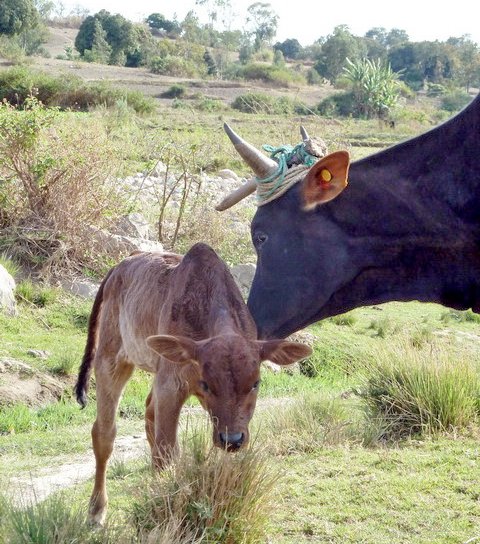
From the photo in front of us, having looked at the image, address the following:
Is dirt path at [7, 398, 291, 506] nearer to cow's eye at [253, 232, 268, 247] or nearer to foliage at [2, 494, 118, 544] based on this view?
foliage at [2, 494, 118, 544]

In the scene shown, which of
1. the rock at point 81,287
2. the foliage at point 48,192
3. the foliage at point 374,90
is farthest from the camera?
the foliage at point 374,90

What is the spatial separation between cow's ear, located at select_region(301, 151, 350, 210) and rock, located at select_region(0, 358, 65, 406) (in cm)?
592

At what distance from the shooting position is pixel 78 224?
45.3 feet

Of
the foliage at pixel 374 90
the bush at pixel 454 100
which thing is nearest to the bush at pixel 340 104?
the foliage at pixel 374 90

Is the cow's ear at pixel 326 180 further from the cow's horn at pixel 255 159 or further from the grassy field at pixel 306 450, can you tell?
the grassy field at pixel 306 450

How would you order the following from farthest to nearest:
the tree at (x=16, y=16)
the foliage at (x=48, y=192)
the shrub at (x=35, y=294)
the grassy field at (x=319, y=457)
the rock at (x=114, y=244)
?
the tree at (x=16, y=16)
the rock at (x=114, y=244)
the foliage at (x=48, y=192)
the shrub at (x=35, y=294)
the grassy field at (x=319, y=457)

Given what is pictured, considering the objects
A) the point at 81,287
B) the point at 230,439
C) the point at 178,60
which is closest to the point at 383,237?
the point at 230,439

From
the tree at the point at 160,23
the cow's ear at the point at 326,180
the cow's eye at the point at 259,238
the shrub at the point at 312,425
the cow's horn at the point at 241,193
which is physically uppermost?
the tree at the point at 160,23

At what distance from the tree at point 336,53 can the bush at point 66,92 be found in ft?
141

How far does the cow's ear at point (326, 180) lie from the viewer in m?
4.45

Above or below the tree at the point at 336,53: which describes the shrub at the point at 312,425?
below

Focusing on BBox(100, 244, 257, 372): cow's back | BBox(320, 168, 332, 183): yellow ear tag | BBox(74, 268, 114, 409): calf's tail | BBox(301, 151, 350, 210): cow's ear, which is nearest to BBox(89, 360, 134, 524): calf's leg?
BBox(100, 244, 257, 372): cow's back

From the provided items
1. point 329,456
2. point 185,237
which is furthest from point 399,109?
point 329,456

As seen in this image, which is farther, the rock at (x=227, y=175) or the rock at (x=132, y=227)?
the rock at (x=227, y=175)
